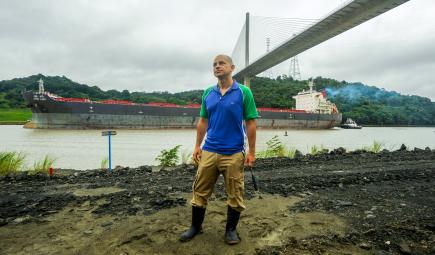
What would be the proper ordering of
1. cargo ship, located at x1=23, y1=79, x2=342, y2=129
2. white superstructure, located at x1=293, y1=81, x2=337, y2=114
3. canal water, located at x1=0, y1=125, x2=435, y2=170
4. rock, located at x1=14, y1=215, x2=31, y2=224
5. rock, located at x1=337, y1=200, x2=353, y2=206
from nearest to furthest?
rock, located at x1=14, y1=215, x2=31, y2=224
rock, located at x1=337, y1=200, x2=353, y2=206
canal water, located at x1=0, y1=125, x2=435, y2=170
cargo ship, located at x1=23, y1=79, x2=342, y2=129
white superstructure, located at x1=293, y1=81, x2=337, y2=114

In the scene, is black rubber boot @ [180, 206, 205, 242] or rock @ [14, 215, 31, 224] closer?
black rubber boot @ [180, 206, 205, 242]

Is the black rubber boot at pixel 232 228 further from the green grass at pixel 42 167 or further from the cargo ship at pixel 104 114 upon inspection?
the cargo ship at pixel 104 114

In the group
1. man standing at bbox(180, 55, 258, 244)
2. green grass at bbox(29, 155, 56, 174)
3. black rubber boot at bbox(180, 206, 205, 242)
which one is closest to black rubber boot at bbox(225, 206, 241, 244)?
man standing at bbox(180, 55, 258, 244)

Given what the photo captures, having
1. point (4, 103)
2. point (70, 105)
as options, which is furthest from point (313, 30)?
point (4, 103)

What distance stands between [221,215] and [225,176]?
679 mm

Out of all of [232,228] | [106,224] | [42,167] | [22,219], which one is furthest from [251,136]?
[42,167]

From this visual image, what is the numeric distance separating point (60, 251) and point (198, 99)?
46914mm

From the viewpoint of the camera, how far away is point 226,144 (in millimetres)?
1900

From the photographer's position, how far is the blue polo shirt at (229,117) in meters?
1.90

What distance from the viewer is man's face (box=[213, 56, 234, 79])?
1.93 m

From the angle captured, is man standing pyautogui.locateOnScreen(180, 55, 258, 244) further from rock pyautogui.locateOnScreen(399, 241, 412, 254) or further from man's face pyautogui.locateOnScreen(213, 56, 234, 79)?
rock pyautogui.locateOnScreen(399, 241, 412, 254)

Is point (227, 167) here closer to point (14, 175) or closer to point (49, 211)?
point (49, 211)

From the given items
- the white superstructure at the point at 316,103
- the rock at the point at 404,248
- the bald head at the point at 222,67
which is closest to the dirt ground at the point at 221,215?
the rock at the point at 404,248

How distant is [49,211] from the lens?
2486mm
